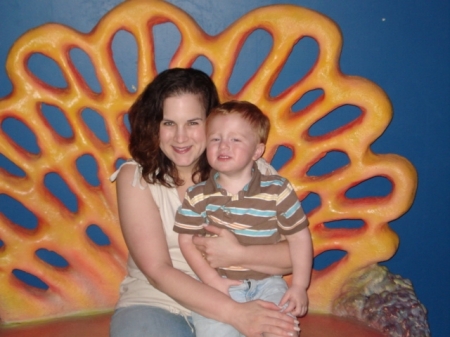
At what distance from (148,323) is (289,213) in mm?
442

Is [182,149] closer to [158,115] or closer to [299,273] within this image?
[158,115]

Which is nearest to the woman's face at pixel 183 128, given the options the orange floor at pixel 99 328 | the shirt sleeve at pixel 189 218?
the shirt sleeve at pixel 189 218

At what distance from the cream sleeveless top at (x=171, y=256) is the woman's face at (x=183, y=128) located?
0.11 m

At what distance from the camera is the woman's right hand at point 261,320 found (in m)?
1.27

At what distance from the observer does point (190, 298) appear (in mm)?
1347

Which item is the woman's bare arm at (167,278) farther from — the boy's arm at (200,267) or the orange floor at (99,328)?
the orange floor at (99,328)

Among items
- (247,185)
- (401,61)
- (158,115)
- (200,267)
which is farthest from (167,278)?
(401,61)

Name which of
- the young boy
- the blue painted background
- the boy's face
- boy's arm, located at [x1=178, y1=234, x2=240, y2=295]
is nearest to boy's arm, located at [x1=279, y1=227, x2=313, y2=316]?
the young boy

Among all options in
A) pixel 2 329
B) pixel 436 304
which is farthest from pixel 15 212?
pixel 436 304

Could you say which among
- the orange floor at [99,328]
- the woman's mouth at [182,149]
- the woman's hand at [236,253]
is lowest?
the orange floor at [99,328]

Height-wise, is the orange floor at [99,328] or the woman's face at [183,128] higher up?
the woman's face at [183,128]

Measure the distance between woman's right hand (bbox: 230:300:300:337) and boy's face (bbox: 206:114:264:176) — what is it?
331 mm

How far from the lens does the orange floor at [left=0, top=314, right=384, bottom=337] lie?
1551 mm

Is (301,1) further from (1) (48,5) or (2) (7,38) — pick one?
(2) (7,38)
